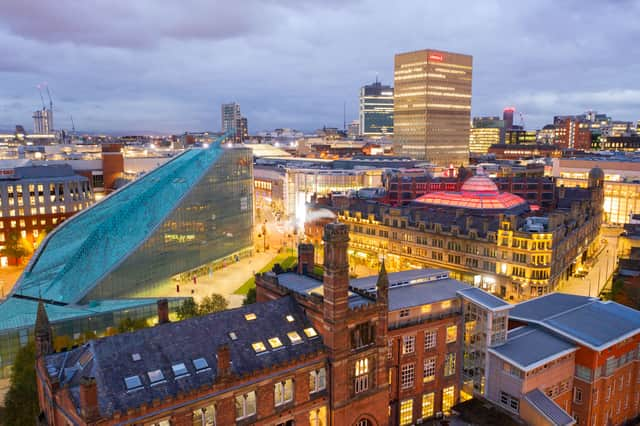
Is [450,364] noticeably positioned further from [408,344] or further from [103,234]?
[103,234]

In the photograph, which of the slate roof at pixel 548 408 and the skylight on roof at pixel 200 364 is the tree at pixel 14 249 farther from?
the slate roof at pixel 548 408

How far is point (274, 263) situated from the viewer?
12025cm

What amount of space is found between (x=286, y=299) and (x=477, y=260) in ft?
207

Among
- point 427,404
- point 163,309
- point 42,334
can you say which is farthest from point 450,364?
point 42,334

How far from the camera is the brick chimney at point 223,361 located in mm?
39031

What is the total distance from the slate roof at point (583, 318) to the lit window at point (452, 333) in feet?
30.5

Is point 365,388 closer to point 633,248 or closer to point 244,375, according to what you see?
point 244,375

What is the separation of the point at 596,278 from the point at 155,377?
→ 357ft

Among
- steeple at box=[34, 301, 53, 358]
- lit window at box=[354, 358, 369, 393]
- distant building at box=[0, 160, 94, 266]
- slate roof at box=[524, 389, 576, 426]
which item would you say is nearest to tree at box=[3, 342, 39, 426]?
steeple at box=[34, 301, 53, 358]

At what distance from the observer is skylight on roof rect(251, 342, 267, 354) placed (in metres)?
43.5

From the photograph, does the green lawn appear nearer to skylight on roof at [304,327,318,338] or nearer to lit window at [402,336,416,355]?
lit window at [402,336,416,355]

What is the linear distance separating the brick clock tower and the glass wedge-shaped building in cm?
3739

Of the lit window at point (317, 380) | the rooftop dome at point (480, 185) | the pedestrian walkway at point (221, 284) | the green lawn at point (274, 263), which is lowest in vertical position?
the pedestrian walkway at point (221, 284)

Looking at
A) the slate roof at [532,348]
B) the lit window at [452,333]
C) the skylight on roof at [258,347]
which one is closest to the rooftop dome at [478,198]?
the slate roof at [532,348]
